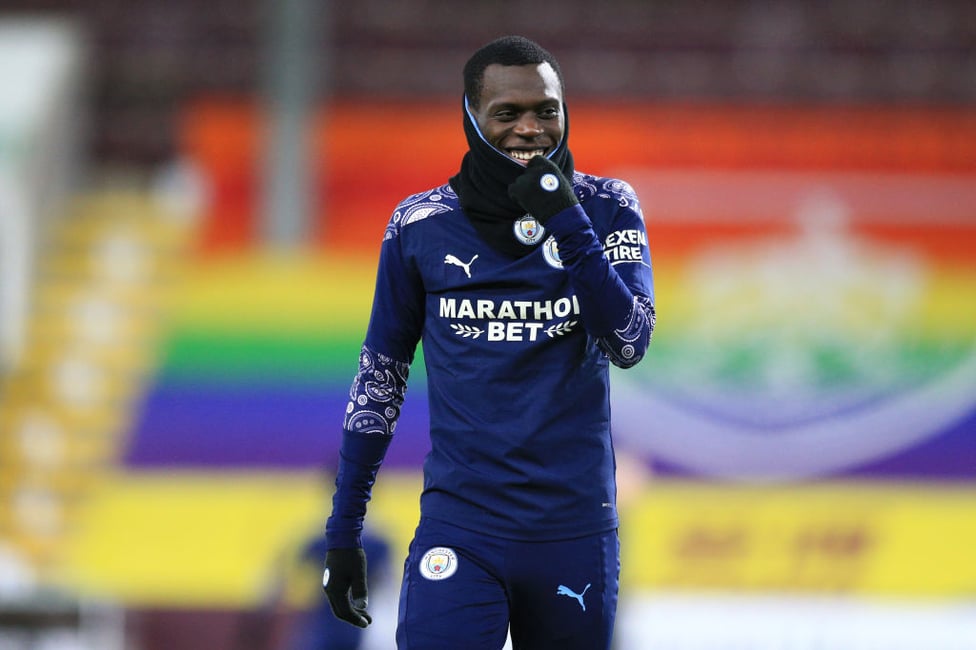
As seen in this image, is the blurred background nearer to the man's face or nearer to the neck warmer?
the neck warmer

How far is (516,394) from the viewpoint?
293 cm

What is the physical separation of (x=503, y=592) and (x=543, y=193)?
78 cm

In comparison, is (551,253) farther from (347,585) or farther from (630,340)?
(347,585)

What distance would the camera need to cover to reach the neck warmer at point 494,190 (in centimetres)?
290

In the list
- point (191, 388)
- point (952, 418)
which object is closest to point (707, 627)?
point (952, 418)

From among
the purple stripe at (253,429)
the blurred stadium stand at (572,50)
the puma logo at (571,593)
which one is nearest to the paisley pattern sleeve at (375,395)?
the puma logo at (571,593)

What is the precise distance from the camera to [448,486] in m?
2.96

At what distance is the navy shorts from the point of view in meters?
2.87

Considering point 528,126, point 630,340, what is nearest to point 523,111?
point 528,126

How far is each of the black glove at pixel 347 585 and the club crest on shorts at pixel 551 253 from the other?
0.76 meters

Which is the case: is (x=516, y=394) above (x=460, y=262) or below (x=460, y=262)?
below

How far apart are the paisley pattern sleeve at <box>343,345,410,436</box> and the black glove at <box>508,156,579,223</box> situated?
1.88 ft

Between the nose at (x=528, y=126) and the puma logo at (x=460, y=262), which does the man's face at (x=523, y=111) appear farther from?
the puma logo at (x=460, y=262)

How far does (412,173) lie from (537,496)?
934cm
